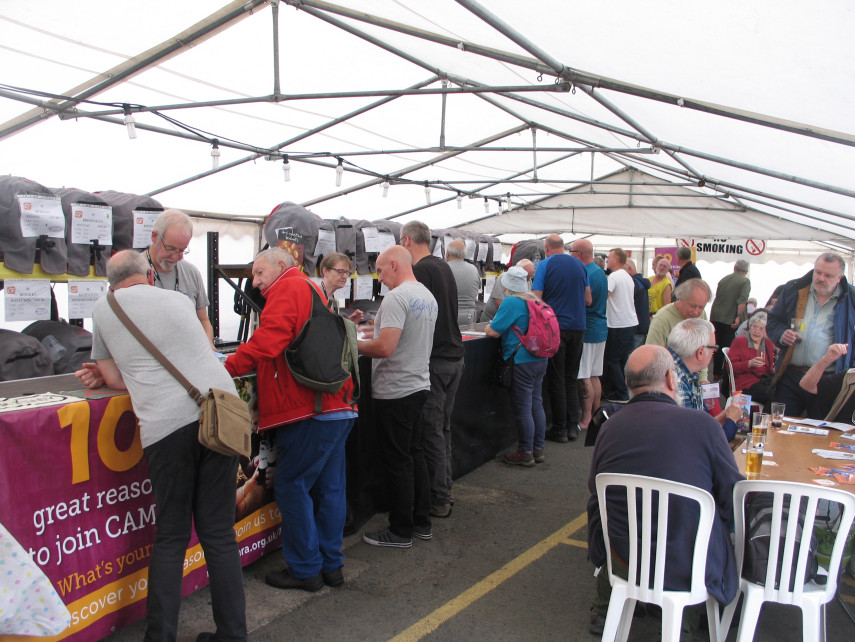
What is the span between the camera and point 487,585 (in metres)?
3.46

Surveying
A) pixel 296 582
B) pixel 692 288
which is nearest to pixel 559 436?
pixel 692 288

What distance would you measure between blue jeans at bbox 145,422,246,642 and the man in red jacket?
19.2 inches

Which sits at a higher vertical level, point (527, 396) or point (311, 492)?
point (527, 396)

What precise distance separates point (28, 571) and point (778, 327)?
183 inches

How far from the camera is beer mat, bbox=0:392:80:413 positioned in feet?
7.82

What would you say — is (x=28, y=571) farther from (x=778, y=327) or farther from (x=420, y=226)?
(x=778, y=327)

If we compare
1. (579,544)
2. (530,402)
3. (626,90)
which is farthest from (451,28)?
(579,544)

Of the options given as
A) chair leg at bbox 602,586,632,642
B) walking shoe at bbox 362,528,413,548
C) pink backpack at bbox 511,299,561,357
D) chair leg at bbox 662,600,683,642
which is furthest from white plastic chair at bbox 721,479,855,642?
pink backpack at bbox 511,299,561,357

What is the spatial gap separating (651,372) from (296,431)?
5.55ft

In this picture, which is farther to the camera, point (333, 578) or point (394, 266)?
point (394, 266)

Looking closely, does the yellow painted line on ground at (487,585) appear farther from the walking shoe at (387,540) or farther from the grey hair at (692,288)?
the grey hair at (692,288)

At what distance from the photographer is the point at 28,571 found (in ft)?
7.20

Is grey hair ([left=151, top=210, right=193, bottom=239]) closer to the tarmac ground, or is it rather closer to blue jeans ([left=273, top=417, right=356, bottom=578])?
blue jeans ([left=273, top=417, right=356, bottom=578])

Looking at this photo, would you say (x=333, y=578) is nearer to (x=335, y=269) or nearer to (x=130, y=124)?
(x=335, y=269)
